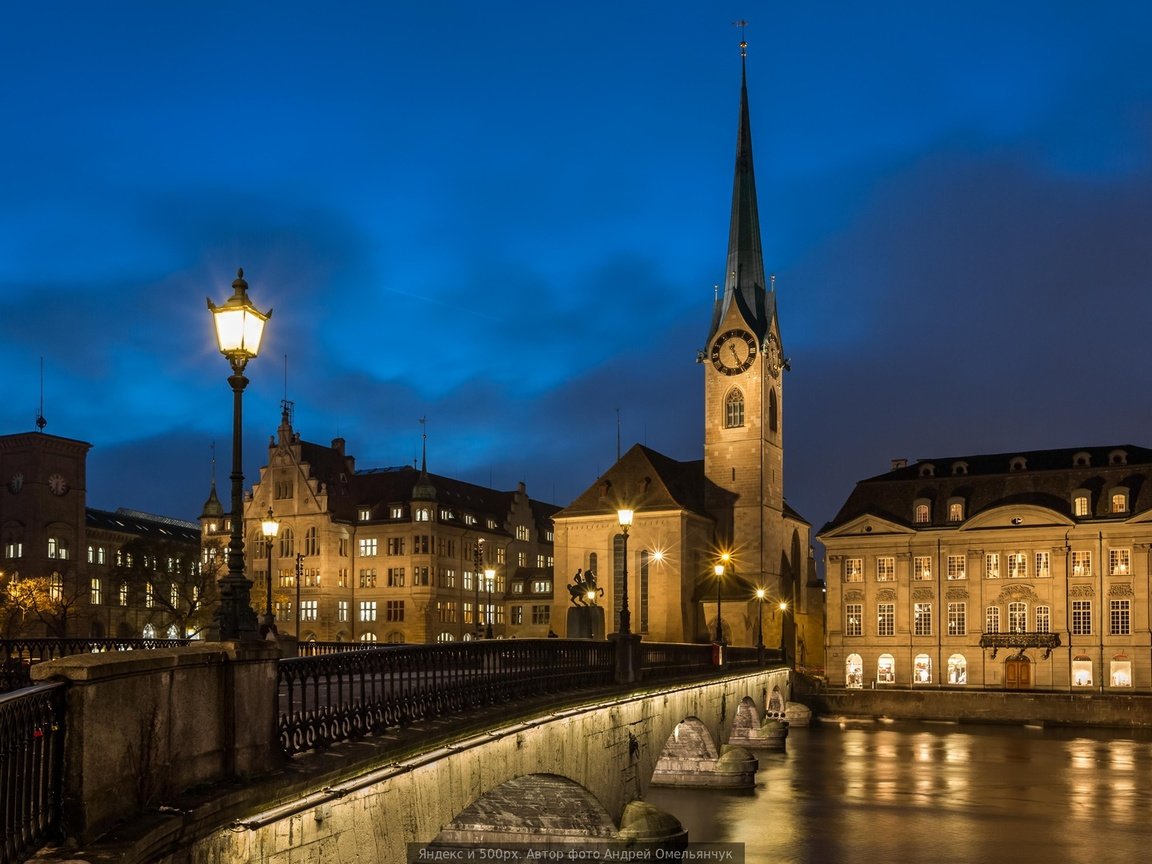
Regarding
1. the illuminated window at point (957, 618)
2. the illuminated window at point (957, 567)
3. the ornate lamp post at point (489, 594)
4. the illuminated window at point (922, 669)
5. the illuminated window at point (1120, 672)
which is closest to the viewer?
the ornate lamp post at point (489, 594)

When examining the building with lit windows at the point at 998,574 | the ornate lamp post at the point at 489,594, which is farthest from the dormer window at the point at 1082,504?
the ornate lamp post at the point at 489,594

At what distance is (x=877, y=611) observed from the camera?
84375mm

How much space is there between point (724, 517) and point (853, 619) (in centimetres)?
1118

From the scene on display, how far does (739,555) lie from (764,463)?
21.8ft

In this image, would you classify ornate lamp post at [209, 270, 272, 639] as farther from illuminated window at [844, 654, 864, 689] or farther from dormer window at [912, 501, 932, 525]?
illuminated window at [844, 654, 864, 689]

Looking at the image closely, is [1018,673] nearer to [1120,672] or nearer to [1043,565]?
[1120,672]

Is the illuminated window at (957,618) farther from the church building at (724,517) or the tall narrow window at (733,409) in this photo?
the tall narrow window at (733,409)

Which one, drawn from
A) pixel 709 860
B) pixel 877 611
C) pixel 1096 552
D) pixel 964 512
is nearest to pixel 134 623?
pixel 877 611

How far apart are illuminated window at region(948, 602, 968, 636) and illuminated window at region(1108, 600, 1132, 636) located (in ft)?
28.3

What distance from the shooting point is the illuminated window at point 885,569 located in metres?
84.2

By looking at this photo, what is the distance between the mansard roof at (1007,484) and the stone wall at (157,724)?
73.3 m

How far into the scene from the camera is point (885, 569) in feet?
278

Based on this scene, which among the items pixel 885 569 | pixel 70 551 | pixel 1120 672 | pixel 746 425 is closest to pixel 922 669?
pixel 885 569

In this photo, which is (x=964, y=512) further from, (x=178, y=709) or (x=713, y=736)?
(x=178, y=709)
